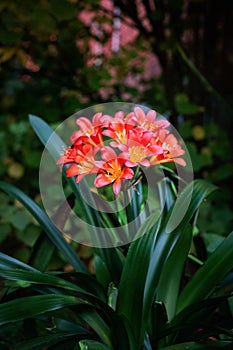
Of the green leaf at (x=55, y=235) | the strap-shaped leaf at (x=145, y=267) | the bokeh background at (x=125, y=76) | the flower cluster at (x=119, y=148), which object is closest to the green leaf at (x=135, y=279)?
the strap-shaped leaf at (x=145, y=267)

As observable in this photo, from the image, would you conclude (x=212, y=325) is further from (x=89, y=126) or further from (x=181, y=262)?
(x=89, y=126)

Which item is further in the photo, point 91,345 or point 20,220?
point 20,220

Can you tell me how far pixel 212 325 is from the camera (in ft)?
2.34

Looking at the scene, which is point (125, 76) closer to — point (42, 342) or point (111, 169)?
point (111, 169)

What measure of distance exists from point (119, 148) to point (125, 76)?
68.1 inches

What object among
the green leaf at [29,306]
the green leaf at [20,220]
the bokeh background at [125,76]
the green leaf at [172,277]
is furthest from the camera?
the bokeh background at [125,76]

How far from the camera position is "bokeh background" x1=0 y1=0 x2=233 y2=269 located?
180 cm

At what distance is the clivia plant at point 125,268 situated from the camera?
71 centimetres

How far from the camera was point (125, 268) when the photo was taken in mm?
728

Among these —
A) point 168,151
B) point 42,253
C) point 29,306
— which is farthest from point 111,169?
point 42,253

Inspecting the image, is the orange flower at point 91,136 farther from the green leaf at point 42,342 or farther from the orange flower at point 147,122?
the green leaf at point 42,342

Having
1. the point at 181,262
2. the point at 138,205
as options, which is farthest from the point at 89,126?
the point at 181,262

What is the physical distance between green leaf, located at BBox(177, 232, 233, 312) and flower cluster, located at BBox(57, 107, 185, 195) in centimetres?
18

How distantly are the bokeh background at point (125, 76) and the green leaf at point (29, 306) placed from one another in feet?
3.17
